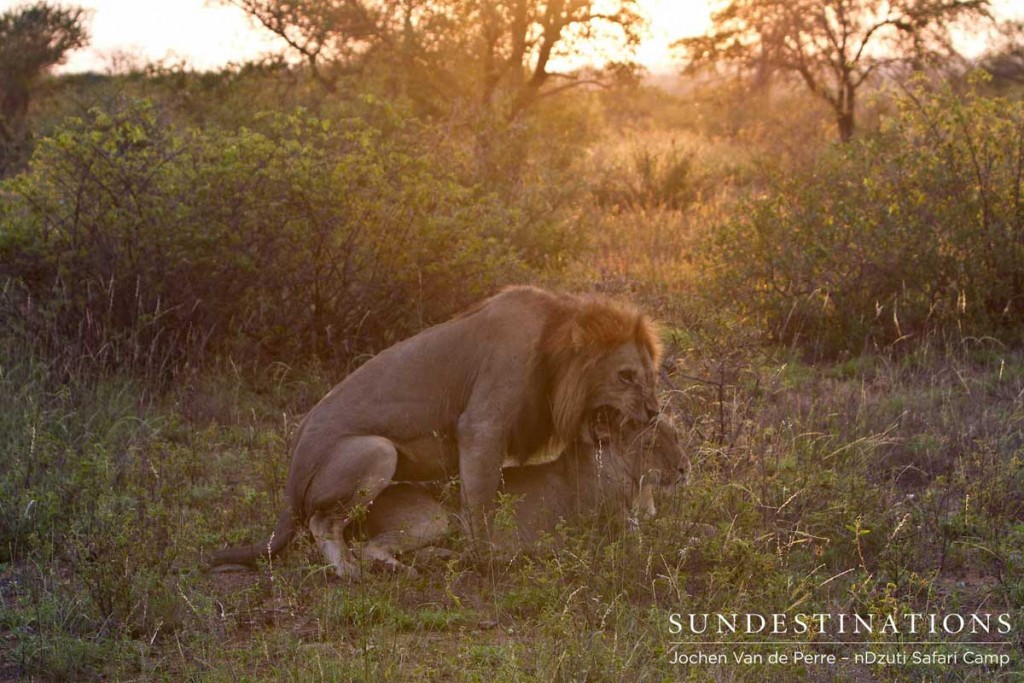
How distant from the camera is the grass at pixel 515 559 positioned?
4113 millimetres

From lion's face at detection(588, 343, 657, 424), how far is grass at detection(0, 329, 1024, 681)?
41cm

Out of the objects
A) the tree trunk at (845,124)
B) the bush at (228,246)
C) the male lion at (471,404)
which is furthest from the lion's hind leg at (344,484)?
the tree trunk at (845,124)

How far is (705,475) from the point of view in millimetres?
5402

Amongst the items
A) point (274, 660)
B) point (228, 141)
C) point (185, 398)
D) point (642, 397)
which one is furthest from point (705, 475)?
point (228, 141)

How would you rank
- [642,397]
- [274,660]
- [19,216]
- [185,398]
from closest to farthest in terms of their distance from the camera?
[274,660]
[642,397]
[185,398]
[19,216]

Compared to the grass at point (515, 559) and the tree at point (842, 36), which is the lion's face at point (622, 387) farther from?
the tree at point (842, 36)

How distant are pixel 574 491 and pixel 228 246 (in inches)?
144

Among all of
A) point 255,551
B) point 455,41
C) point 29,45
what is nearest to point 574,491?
point 255,551

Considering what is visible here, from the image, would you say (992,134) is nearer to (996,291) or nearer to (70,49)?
(996,291)

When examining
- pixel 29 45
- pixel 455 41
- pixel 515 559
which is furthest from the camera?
pixel 29 45

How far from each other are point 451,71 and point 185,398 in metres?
10.6

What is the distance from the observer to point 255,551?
16.8ft

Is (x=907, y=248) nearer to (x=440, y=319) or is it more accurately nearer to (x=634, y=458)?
(x=440, y=319)

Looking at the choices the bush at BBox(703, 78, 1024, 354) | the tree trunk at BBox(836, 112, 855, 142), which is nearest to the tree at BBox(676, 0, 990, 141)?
the tree trunk at BBox(836, 112, 855, 142)
